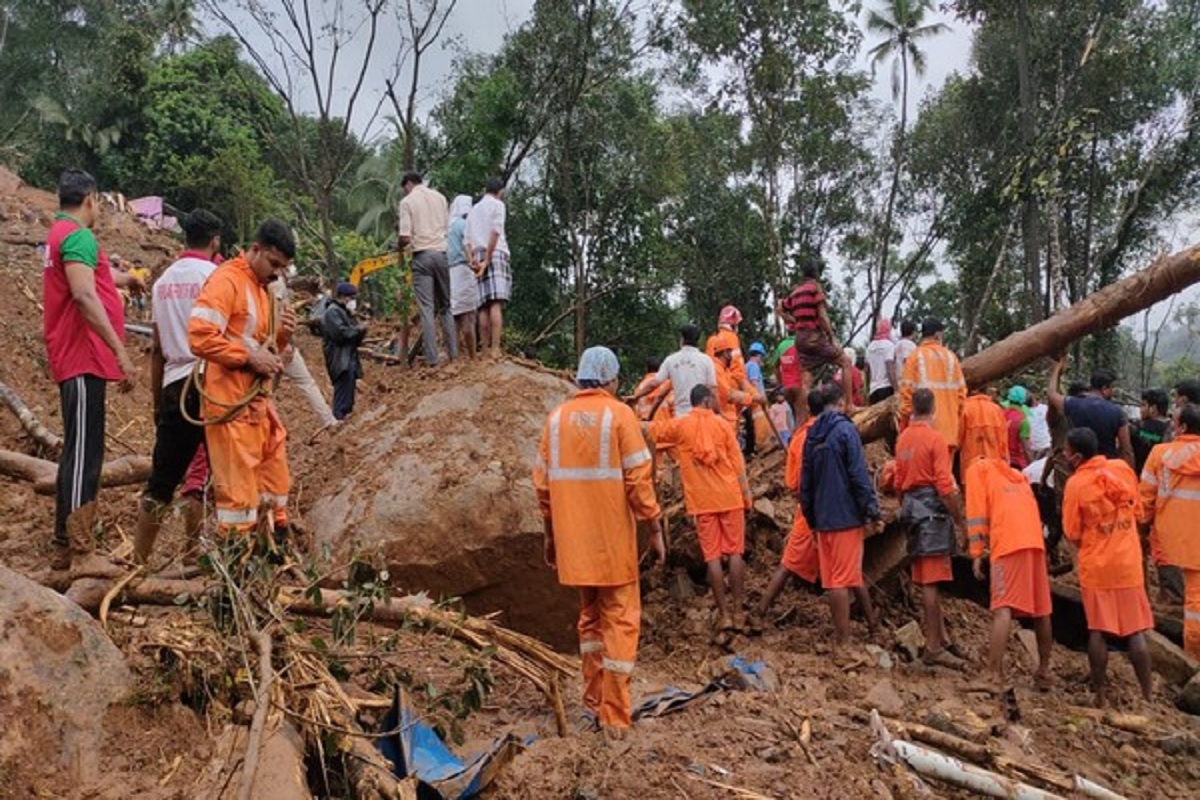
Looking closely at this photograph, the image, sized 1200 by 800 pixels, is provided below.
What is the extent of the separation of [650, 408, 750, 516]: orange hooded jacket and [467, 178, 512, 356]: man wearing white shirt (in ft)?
5.99

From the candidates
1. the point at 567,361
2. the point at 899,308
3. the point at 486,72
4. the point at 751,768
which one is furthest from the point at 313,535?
the point at 899,308

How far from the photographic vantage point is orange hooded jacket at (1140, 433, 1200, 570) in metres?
6.31

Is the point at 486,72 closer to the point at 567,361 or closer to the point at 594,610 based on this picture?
the point at 567,361

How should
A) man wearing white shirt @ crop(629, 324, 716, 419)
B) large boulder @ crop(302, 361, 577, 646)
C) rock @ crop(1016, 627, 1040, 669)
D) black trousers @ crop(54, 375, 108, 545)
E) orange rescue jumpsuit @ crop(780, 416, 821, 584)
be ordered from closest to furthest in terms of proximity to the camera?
black trousers @ crop(54, 375, 108, 545) < large boulder @ crop(302, 361, 577, 646) < orange rescue jumpsuit @ crop(780, 416, 821, 584) < rock @ crop(1016, 627, 1040, 669) < man wearing white shirt @ crop(629, 324, 716, 419)

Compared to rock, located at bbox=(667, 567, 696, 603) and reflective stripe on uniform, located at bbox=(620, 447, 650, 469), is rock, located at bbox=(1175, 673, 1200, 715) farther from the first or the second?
reflective stripe on uniform, located at bbox=(620, 447, 650, 469)

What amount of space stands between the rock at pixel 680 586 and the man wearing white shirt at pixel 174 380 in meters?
3.87

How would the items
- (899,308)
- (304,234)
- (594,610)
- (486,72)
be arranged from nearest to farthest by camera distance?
(594,610)
(486,72)
(304,234)
(899,308)

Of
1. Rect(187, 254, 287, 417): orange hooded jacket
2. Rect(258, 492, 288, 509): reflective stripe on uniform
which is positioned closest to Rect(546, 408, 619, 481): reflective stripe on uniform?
Rect(258, 492, 288, 509): reflective stripe on uniform

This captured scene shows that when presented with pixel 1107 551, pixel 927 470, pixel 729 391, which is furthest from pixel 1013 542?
pixel 729 391

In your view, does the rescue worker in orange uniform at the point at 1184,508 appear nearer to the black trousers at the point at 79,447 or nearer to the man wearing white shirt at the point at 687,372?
the man wearing white shirt at the point at 687,372

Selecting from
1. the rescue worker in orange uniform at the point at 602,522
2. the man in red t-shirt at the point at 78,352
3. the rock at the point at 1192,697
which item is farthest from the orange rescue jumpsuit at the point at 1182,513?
the man in red t-shirt at the point at 78,352

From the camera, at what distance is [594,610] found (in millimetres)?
4719

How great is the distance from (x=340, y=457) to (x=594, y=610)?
8.24ft

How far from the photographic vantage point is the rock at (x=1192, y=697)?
604cm
